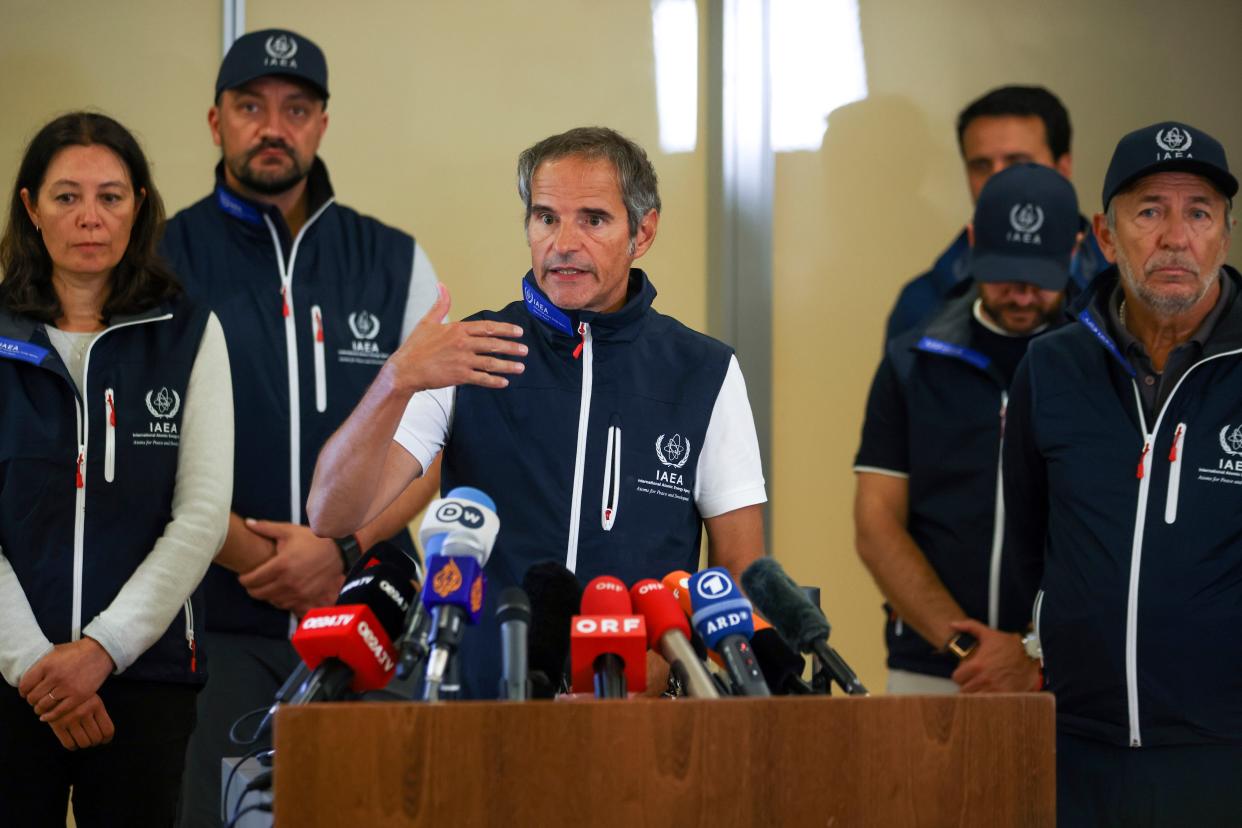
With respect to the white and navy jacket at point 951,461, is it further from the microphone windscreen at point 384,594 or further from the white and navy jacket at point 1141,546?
the microphone windscreen at point 384,594

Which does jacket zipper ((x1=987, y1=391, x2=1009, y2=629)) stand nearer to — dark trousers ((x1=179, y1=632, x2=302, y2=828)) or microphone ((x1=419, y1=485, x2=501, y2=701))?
dark trousers ((x1=179, y1=632, x2=302, y2=828))

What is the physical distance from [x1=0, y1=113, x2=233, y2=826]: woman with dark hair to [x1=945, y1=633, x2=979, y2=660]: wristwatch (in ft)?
5.22

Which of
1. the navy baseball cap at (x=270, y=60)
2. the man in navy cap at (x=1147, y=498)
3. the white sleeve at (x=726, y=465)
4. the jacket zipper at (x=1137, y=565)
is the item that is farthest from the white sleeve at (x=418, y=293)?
the jacket zipper at (x=1137, y=565)

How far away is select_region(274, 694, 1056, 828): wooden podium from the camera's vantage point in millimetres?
1468

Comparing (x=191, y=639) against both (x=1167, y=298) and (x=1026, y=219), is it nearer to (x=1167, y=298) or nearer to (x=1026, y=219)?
(x=1167, y=298)

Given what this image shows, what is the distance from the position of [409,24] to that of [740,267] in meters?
1.29

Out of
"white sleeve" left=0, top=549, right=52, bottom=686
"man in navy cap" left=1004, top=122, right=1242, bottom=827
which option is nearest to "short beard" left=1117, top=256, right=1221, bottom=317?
"man in navy cap" left=1004, top=122, right=1242, bottom=827

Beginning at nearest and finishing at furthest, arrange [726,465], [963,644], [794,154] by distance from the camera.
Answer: [726,465] → [963,644] → [794,154]

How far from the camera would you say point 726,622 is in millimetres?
1763

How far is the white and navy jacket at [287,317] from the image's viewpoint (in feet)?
10.8

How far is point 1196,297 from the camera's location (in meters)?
2.79

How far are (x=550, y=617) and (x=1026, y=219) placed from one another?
2022mm

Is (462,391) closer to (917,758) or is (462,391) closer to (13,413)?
(13,413)

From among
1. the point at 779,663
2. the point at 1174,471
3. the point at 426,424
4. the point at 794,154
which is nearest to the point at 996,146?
the point at 794,154
